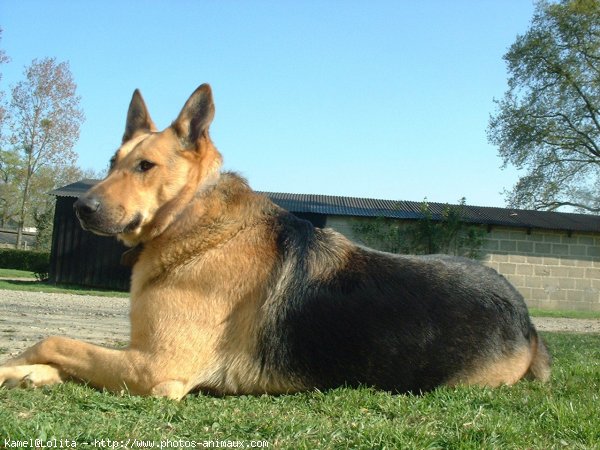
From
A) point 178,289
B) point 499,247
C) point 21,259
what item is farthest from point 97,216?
point 21,259

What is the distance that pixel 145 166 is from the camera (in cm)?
442

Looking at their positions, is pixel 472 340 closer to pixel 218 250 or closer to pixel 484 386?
pixel 484 386

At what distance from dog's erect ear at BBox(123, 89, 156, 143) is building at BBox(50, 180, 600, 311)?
1877 centimetres

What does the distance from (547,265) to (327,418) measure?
24.5 m

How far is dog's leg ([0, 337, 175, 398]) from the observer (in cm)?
379

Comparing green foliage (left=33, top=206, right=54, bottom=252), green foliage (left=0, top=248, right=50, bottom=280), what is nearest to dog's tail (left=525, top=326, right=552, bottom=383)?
green foliage (left=0, top=248, right=50, bottom=280)

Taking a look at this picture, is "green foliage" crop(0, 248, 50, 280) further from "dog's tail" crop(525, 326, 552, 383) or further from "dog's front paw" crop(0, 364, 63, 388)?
"dog's tail" crop(525, 326, 552, 383)

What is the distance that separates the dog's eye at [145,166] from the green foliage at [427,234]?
2058cm

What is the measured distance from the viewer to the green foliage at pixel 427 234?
2475 centimetres

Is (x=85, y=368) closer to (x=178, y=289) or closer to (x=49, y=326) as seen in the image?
→ (x=178, y=289)

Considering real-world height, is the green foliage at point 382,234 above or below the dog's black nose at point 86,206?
above

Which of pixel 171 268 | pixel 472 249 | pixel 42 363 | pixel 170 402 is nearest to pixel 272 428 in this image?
pixel 170 402

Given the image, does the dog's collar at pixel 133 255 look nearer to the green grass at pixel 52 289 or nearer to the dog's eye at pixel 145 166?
the dog's eye at pixel 145 166

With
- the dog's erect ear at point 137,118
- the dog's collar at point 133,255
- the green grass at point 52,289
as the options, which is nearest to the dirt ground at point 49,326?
the dog's collar at point 133,255
